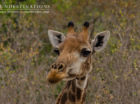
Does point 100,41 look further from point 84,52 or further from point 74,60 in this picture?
point 74,60

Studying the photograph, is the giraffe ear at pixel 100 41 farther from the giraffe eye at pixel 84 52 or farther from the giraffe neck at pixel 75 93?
the giraffe neck at pixel 75 93

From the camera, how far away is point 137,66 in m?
7.17

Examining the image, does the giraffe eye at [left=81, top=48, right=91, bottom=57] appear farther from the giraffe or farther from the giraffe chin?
the giraffe chin

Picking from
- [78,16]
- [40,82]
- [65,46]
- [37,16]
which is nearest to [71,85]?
[65,46]

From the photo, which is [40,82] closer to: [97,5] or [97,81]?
[97,81]

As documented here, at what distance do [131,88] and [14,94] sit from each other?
283cm

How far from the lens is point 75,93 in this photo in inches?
225

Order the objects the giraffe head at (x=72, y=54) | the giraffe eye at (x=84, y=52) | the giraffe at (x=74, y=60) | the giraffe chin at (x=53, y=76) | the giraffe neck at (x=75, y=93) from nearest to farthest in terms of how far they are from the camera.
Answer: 1. the giraffe chin at (x=53, y=76)
2. the giraffe head at (x=72, y=54)
3. the giraffe at (x=74, y=60)
4. the giraffe eye at (x=84, y=52)
5. the giraffe neck at (x=75, y=93)

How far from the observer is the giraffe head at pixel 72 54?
488 centimetres

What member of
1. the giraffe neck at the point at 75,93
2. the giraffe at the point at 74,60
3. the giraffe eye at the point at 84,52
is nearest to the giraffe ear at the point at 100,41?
the giraffe at the point at 74,60

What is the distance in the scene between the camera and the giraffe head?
16.0ft

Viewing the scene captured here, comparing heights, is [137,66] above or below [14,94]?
above

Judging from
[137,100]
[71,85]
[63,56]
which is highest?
[63,56]

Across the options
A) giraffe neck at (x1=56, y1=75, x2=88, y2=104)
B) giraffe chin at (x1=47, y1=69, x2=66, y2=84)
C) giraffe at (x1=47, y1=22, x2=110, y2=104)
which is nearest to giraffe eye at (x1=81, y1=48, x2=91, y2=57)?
giraffe at (x1=47, y1=22, x2=110, y2=104)
